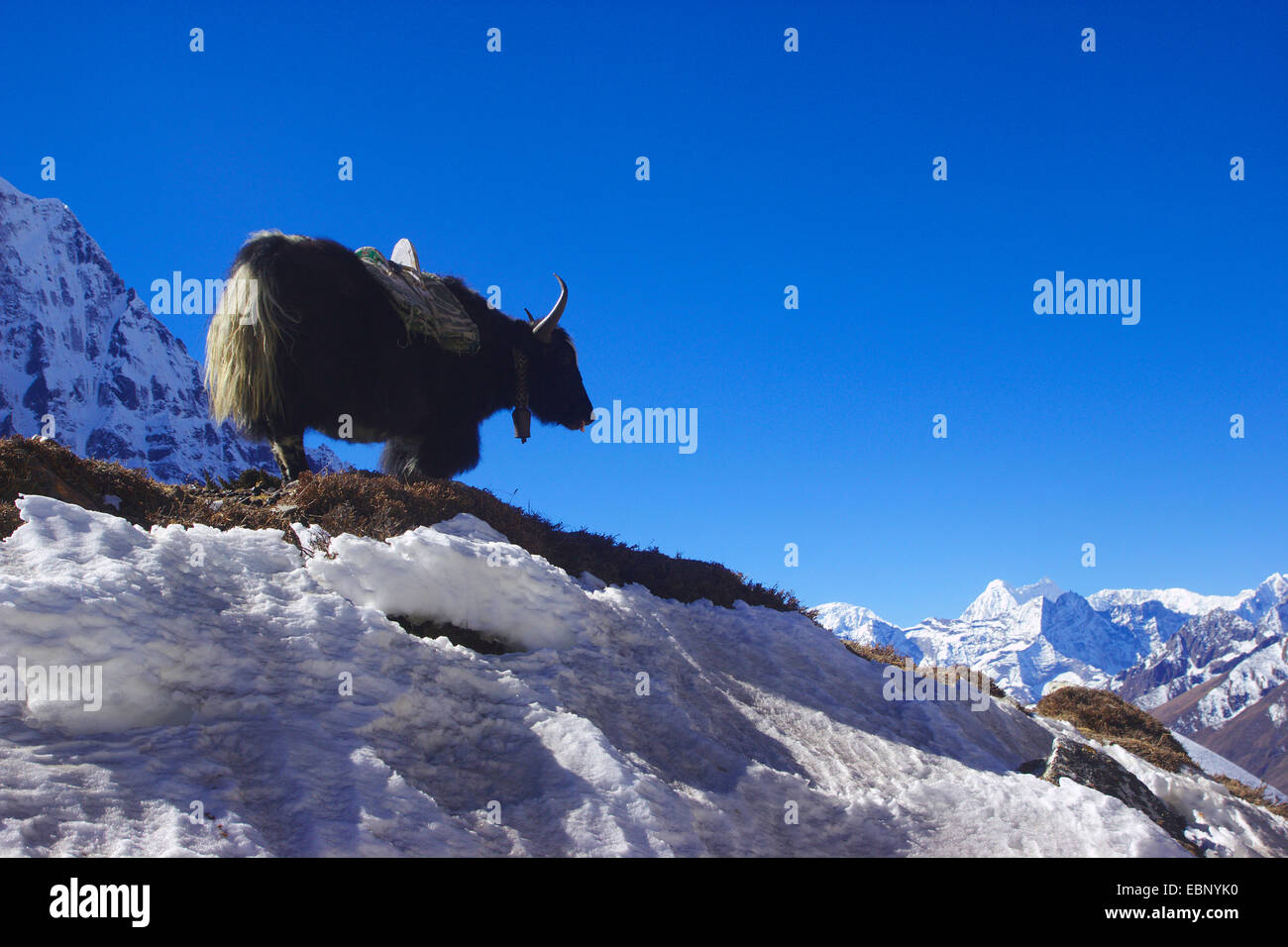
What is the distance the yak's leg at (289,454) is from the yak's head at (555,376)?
4815mm

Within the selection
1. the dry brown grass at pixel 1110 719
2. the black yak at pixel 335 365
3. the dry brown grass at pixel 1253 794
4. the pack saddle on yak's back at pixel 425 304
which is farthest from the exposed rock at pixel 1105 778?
the pack saddle on yak's back at pixel 425 304

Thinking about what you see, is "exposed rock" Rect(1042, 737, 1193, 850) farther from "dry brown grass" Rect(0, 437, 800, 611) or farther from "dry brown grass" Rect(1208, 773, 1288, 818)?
"dry brown grass" Rect(1208, 773, 1288, 818)

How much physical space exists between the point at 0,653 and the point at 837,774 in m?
6.10

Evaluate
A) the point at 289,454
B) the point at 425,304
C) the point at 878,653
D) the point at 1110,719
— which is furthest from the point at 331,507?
the point at 1110,719

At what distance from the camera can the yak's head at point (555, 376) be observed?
14.6 metres

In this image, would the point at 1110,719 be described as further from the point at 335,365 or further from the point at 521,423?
the point at 335,365

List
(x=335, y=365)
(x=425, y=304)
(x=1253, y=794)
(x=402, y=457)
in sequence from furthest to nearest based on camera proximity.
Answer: (x=1253, y=794) → (x=402, y=457) → (x=425, y=304) → (x=335, y=365)

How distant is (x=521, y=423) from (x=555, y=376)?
112cm

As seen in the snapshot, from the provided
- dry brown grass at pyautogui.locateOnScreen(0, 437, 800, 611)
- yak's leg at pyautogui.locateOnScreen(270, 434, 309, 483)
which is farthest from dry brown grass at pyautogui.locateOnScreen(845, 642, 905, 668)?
yak's leg at pyautogui.locateOnScreen(270, 434, 309, 483)

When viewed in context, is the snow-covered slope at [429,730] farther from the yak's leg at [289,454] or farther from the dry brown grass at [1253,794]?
the dry brown grass at [1253,794]

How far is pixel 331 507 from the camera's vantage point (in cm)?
889

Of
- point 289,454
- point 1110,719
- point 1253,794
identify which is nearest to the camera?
point 289,454

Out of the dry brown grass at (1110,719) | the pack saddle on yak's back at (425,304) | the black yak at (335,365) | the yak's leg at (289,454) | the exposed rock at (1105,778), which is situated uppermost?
the pack saddle on yak's back at (425,304)

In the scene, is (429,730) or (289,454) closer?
(429,730)
